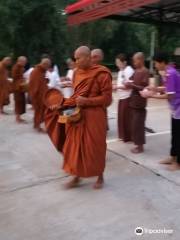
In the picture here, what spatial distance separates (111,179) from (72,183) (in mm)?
560

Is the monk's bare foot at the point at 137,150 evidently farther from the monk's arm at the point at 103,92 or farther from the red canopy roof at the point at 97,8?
the red canopy roof at the point at 97,8

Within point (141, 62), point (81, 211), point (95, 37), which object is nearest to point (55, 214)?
point (81, 211)

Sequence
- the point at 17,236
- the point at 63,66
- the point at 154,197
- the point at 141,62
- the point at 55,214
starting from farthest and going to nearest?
1. the point at 63,66
2. the point at 141,62
3. the point at 154,197
4. the point at 55,214
5. the point at 17,236

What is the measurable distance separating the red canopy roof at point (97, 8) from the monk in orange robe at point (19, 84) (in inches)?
119

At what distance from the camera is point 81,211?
468cm

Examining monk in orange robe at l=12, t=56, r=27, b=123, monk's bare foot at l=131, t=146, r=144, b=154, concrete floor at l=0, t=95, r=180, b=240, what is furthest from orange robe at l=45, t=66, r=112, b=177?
monk in orange robe at l=12, t=56, r=27, b=123

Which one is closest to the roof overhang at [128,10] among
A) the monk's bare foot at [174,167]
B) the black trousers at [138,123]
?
the black trousers at [138,123]

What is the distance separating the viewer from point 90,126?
5082mm

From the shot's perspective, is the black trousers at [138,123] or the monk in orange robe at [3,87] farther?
the monk in orange robe at [3,87]

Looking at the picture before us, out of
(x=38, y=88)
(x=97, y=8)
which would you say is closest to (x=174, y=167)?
(x=38, y=88)

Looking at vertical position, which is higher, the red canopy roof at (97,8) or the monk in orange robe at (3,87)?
the red canopy roof at (97,8)

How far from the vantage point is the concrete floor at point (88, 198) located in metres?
4.24

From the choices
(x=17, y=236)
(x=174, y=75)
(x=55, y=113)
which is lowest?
(x=17, y=236)

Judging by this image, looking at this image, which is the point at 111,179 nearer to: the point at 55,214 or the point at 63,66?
the point at 55,214
